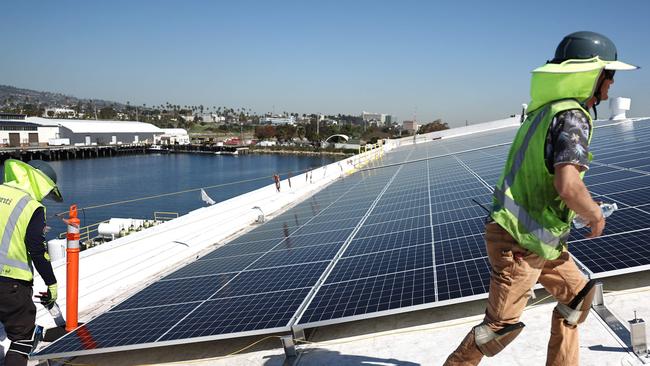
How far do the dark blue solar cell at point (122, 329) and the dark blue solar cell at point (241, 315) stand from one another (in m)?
0.20

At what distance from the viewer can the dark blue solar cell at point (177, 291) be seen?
17.3 ft

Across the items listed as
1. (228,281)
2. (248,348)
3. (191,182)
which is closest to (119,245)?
(228,281)

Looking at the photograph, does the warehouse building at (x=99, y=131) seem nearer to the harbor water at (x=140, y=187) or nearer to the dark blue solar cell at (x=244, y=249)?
the harbor water at (x=140, y=187)

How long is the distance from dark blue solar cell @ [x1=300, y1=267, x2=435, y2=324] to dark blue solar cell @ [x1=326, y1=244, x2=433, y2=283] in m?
0.14

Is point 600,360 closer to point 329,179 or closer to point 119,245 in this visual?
point 119,245

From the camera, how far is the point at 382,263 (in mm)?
5035

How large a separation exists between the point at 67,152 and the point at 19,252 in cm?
11900

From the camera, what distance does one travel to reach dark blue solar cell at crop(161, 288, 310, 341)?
13.7ft

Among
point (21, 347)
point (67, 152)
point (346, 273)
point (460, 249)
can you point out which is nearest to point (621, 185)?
point (460, 249)

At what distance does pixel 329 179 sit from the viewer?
64.4 ft

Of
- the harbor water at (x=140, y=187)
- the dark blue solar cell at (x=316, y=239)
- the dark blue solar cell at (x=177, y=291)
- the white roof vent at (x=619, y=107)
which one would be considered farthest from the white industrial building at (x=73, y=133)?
the dark blue solar cell at (x=177, y=291)

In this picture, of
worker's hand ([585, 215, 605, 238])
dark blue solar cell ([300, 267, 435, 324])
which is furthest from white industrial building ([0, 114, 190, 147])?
worker's hand ([585, 215, 605, 238])

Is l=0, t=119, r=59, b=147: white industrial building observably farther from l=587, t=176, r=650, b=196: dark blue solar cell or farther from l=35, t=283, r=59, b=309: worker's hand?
l=587, t=176, r=650, b=196: dark blue solar cell

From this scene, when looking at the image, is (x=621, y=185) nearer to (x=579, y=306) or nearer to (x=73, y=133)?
(x=579, y=306)
